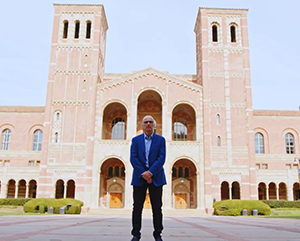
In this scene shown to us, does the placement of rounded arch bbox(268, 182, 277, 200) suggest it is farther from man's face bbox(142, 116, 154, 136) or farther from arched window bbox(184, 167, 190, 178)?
man's face bbox(142, 116, 154, 136)

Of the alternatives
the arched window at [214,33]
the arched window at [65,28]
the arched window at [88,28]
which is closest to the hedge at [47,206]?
the arched window at [88,28]

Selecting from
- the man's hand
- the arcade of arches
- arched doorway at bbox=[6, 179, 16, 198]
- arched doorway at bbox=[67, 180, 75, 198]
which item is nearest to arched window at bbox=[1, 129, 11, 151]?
arched doorway at bbox=[6, 179, 16, 198]

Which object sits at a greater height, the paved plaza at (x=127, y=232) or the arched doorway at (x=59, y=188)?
the arched doorway at (x=59, y=188)

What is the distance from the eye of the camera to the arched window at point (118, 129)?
4134 cm

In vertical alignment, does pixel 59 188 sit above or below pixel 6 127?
below

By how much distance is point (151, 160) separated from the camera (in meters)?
5.83

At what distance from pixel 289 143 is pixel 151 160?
143 ft

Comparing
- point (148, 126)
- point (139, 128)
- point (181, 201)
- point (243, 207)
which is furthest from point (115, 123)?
point (148, 126)

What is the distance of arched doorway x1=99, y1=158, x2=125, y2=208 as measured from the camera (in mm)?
38250

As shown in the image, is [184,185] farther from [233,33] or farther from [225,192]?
[233,33]

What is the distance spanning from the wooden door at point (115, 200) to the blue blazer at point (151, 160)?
33.9m

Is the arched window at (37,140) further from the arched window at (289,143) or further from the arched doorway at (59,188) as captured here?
the arched window at (289,143)

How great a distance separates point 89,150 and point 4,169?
35.2 ft

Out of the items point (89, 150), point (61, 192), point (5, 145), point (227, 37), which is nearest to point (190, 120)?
point (227, 37)
